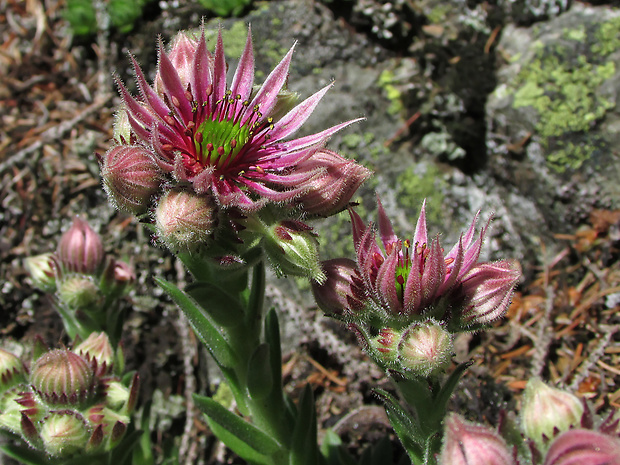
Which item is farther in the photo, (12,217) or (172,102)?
(12,217)

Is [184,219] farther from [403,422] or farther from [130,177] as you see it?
[403,422]

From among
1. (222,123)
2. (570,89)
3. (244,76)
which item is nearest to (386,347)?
(222,123)

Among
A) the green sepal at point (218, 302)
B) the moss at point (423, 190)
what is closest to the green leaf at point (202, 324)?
the green sepal at point (218, 302)

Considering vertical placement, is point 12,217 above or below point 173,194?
below

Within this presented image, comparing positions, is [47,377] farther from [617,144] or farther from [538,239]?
[617,144]

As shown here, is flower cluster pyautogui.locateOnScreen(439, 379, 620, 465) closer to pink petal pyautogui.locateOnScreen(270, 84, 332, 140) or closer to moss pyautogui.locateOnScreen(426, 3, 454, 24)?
pink petal pyautogui.locateOnScreen(270, 84, 332, 140)

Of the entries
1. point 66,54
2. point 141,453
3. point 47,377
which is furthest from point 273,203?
point 66,54

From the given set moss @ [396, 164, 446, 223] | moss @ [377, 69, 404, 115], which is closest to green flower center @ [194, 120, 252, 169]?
moss @ [396, 164, 446, 223]

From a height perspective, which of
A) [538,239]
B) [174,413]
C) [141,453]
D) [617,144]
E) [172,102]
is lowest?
[174,413]
